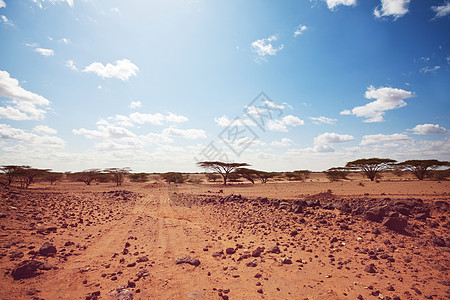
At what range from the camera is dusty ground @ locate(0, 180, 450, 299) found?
3.42 meters

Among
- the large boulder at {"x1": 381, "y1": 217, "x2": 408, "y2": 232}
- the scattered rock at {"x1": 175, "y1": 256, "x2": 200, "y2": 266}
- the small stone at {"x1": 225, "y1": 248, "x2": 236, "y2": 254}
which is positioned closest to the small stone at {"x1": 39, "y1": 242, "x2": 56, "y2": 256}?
the scattered rock at {"x1": 175, "y1": 256, "x2": 200, "y2": 266}

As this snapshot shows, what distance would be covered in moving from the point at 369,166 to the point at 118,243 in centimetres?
4891

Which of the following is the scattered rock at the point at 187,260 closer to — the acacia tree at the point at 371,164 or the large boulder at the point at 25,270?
the large boulder at the point at 25,270

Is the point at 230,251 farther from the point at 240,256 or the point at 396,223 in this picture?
the point at 396,223

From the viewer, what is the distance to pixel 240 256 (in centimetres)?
477

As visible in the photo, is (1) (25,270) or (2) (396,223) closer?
(1) (25,270)

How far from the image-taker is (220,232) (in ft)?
22.9

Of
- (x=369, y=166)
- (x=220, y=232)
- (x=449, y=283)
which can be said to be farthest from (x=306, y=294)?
(x=369, y=166)

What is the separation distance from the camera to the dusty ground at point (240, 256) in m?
3.42

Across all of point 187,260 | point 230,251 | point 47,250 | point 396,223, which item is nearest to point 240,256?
point 230,251

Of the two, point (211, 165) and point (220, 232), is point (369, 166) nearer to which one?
point (211, 165)

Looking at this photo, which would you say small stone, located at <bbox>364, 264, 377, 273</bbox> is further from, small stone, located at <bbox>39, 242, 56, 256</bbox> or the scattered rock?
small stone, located at <bbox>39, 242, 56, 256</bbox>

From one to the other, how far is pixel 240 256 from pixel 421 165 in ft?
172

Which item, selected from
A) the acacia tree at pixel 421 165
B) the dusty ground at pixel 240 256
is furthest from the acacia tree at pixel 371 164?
the dusty ground at pixel 240 256
